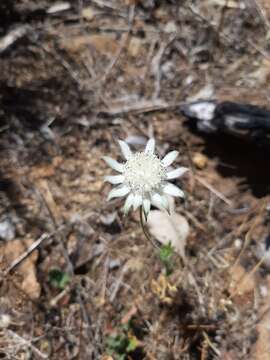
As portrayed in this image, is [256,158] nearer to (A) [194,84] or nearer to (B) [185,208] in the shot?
(B) [185,208]

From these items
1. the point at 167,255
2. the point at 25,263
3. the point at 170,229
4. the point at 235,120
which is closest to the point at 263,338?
the point at 167,255

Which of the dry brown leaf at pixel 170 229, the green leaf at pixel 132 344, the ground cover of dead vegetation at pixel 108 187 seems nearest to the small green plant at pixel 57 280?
the ground cover of dead vegetation at pixel 108 187

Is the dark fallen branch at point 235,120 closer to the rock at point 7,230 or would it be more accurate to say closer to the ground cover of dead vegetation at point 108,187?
the ground cover of dead vegetation at point 108,187

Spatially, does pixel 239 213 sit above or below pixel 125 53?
below

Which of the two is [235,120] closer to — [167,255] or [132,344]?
[167,255]

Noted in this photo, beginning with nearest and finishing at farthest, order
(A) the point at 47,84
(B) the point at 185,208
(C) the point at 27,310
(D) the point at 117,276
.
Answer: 1. (C) the point at 27,310
2. (D) the point at 117,276
3. (B) the point at 185,208
4. (A) the point at 47,84

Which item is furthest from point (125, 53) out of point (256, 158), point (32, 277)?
point (32, 277)

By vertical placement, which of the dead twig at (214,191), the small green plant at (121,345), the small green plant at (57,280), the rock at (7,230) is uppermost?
the dead twig at (214,191)
